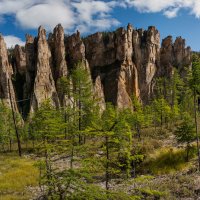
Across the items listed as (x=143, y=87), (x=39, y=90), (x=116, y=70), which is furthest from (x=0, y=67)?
(x=143, y=87)

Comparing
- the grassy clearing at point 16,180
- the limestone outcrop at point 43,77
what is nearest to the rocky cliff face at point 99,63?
the limestone outcrop at point 43,77

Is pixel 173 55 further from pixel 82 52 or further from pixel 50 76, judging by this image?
pixel 50 76

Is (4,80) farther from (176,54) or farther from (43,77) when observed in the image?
(176,54)

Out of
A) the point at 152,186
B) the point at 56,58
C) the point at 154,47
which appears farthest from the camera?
the point at 154,47

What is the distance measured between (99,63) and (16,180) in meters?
74.8

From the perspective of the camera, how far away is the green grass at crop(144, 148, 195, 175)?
2330cm

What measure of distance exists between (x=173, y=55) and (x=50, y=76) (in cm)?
4707

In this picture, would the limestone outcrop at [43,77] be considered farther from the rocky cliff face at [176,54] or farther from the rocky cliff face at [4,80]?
the rocky cliff face at [176,54]

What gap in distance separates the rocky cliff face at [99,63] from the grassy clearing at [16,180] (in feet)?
175

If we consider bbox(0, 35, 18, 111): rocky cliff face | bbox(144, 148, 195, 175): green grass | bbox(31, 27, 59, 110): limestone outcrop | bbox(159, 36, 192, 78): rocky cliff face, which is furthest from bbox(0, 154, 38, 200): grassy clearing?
bbox(159, 36, 192, 78): rocky cliff face

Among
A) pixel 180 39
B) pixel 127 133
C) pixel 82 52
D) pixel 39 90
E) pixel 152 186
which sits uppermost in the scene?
pixel 180 39

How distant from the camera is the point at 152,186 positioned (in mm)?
18688

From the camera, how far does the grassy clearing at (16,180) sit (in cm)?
1917

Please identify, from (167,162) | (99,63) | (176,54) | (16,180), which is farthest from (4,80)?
(167,162)
